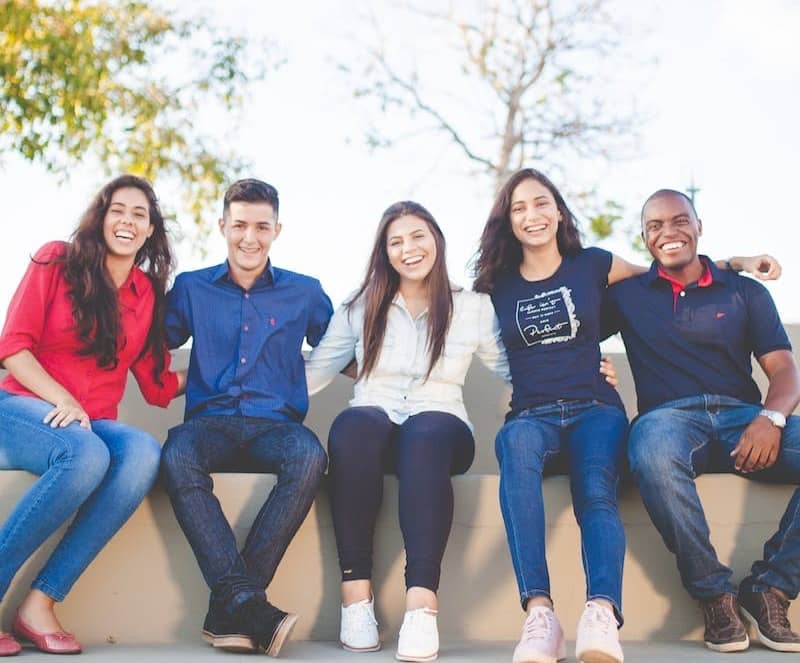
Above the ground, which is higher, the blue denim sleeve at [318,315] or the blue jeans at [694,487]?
the blue denim sleeve at [318,315]

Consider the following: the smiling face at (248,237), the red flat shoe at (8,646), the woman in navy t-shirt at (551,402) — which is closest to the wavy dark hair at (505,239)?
the woman in navy t-shirt at (551,402)

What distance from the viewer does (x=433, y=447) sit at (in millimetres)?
2850

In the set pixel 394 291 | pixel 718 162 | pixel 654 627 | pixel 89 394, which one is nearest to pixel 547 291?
pixel 394 291

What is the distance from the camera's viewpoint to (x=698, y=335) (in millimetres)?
3168

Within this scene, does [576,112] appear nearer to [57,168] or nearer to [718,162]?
[718,162]

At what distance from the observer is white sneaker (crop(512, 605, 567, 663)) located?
2426 millimetres

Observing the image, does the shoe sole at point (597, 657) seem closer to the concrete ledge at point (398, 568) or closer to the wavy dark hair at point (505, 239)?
the concrete ledge at point (398, 568)

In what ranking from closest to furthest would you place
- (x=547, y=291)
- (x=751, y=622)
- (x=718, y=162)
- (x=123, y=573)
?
1. (x=751, y=622)
2. (x=123, y=573)
3. (x=547, y=291)
4. (x=718, y=162)

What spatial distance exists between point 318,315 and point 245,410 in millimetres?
435

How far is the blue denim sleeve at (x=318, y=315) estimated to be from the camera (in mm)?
3393

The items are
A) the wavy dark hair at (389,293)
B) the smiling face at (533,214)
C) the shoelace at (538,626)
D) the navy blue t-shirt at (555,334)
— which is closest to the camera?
the shoelace at (538,626)

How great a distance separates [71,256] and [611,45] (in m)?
10.7
